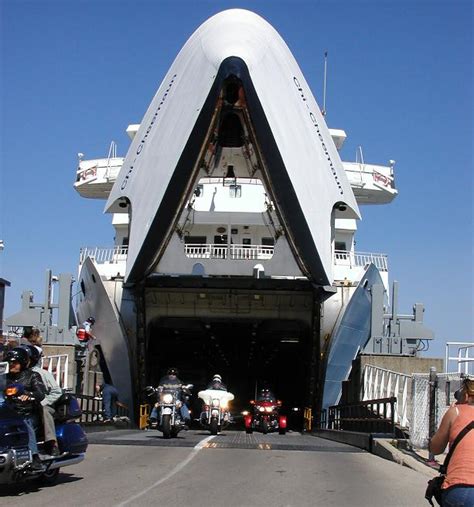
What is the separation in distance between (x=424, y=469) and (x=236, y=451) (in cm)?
345

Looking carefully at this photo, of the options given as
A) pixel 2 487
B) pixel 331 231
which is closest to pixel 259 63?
pixel 331 231

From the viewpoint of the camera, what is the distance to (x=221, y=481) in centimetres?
873

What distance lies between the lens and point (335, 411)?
25.6 meters

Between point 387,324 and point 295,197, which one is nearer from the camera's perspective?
point 295,197

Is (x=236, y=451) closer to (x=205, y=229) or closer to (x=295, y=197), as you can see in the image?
(x=295, y=197)

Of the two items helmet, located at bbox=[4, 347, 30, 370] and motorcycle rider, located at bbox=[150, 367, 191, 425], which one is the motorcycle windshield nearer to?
motorcycle rider, located at bbox=[150, 367, 191, 425]

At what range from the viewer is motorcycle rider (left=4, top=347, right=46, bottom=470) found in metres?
7.21

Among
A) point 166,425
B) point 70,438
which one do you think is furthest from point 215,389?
point 70,438

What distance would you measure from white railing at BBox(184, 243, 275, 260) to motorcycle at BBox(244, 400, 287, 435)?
5695 mm

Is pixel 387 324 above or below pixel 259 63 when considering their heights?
below

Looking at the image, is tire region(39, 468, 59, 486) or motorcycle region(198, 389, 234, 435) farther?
motorcycle region(198, 389, 234, 435)

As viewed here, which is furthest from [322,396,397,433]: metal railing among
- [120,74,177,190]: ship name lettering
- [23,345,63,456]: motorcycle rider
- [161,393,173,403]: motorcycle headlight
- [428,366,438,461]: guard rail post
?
[120,74,177,190]: ship name lettering

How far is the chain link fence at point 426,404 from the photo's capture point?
36.0ft

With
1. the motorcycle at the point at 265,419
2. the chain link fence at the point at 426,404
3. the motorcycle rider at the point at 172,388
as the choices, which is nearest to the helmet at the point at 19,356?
the chain link fence at the point at 426,404
